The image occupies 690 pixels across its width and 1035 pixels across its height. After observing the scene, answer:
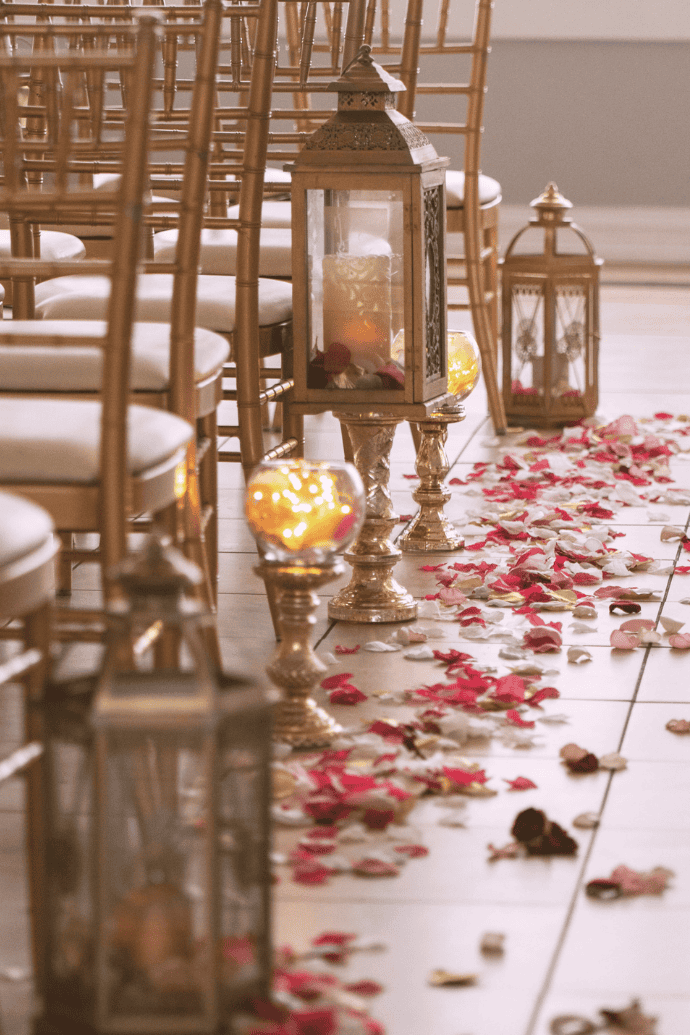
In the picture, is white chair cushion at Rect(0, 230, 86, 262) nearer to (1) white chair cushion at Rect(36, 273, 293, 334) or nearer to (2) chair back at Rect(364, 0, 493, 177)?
(1) white chair cushion at Rect(36, 273, 293, 334)

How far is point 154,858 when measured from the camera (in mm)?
1304

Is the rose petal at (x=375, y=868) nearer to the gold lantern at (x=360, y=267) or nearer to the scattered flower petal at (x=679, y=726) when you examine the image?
the scattered flower petal at (x=679, y=726)

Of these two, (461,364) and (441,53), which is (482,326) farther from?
(461,364)

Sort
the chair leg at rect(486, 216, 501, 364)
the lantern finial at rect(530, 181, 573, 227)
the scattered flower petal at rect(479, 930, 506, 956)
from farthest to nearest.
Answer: the chair leg at rect(486, 216, 501, 364) < the lantern finial at rect(530, 181, 573, 227) < the scattered flower petal at rect(479, 930, 506, 956)

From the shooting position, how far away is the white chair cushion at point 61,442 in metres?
1.58

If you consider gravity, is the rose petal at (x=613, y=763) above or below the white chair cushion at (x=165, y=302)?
below

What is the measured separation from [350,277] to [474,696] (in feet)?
2.14

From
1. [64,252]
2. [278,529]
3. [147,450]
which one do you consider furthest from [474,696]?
[64,252]

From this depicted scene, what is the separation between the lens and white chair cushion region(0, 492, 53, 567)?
1337 millimetres

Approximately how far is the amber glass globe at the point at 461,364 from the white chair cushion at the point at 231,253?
332 mm

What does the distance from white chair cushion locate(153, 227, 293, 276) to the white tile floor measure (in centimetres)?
67

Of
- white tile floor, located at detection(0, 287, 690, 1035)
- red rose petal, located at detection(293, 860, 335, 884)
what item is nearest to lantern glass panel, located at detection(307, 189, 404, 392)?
white tile floor, located at detection(0, 287, 690, 1035)

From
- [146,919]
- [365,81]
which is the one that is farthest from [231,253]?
[146,919]

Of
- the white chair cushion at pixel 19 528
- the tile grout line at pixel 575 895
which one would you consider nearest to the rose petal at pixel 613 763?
the tile grout line at pixel 575 895
